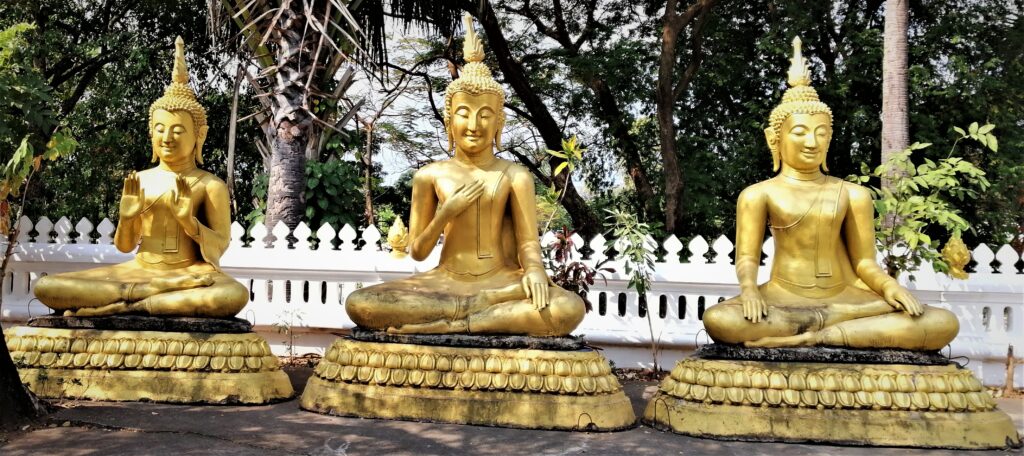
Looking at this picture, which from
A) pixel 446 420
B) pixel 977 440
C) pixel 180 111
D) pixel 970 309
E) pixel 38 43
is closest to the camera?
pixel 977 440

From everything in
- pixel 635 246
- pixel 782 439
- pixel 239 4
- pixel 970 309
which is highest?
pixel 239 4

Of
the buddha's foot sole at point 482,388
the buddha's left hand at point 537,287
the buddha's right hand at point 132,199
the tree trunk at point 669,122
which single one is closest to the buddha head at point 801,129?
the buddha's left hand at point 537,287

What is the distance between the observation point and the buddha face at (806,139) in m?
5.58

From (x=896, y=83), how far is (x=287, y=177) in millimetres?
6535

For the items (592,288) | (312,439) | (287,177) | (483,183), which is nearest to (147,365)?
(312,439)

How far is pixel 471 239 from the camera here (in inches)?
233

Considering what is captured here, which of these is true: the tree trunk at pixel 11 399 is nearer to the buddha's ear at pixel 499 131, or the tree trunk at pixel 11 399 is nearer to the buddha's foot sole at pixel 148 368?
the buddha's foot sole at pixel 148 368

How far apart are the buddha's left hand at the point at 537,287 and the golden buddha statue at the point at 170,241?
7.26 feet

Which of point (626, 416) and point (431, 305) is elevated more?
point (431, 305)

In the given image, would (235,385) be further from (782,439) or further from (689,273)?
(689,273)

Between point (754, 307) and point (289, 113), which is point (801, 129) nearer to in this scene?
point (754, 307)

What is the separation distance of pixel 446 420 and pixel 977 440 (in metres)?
3.10

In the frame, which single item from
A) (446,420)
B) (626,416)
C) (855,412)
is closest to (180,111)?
(446,420)

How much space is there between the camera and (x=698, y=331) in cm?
800
